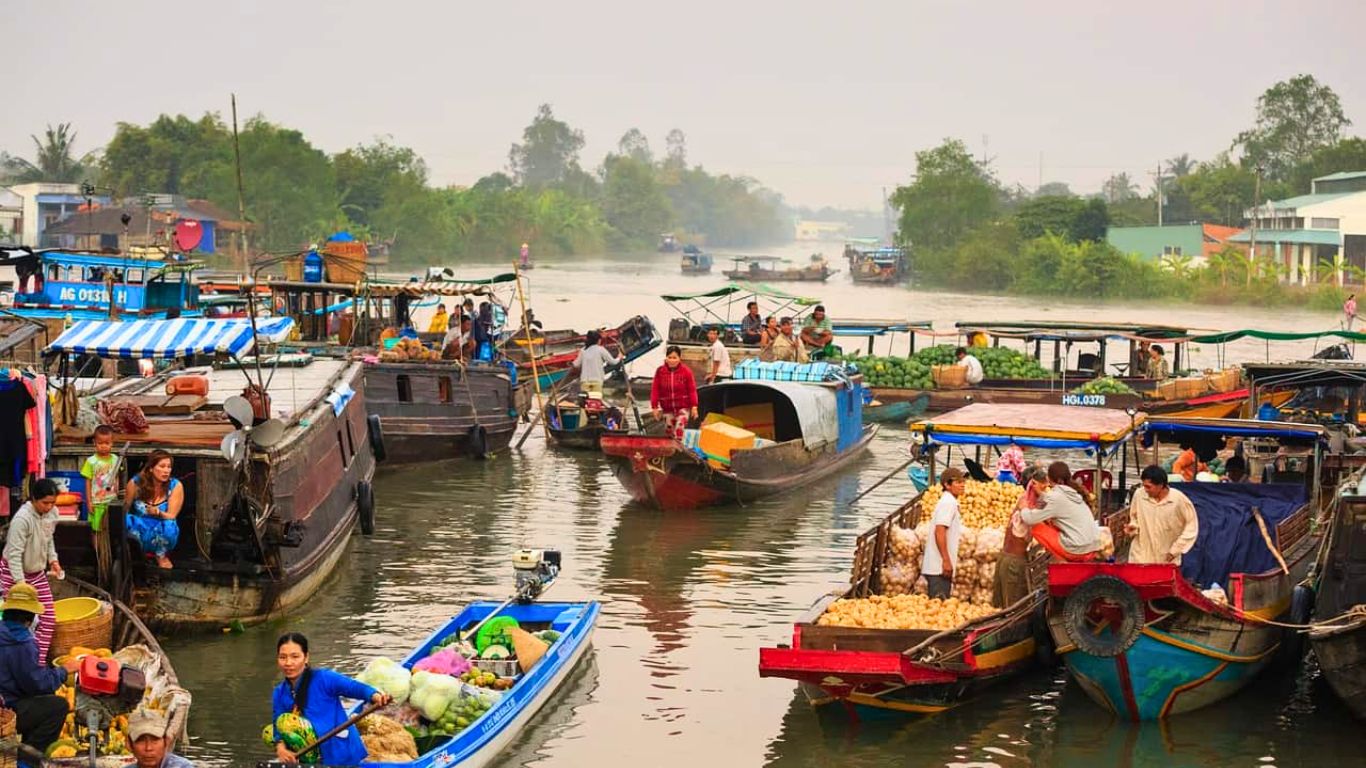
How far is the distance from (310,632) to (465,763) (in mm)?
4608

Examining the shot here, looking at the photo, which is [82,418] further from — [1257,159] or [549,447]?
[1257,159]

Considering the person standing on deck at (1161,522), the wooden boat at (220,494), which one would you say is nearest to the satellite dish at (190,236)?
the wooden boat at (220,494)

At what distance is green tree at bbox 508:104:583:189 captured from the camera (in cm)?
19125

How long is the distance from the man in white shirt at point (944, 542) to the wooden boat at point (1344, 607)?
259 centimetres

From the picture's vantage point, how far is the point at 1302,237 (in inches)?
2699

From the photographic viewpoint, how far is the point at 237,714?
39.9 ft

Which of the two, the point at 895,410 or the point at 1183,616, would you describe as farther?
the point at 895,410

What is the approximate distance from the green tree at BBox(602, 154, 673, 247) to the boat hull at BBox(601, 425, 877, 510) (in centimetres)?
12696

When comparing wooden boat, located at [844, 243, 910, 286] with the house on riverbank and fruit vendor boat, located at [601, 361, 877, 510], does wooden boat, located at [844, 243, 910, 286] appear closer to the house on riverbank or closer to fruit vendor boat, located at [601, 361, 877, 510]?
the house on riverbank

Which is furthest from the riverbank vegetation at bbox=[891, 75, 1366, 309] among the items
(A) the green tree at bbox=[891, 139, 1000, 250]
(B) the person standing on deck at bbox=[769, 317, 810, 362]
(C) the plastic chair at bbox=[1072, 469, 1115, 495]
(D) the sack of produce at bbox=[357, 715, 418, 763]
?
(D) the sack of produce at bbox=[357, 715, 418, 763]

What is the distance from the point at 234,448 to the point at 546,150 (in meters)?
182

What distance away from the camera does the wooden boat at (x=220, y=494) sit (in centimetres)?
1330

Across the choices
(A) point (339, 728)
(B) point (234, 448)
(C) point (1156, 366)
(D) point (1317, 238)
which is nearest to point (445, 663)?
(A) point (339, 728)

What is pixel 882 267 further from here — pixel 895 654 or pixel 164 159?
pixel 895 654
